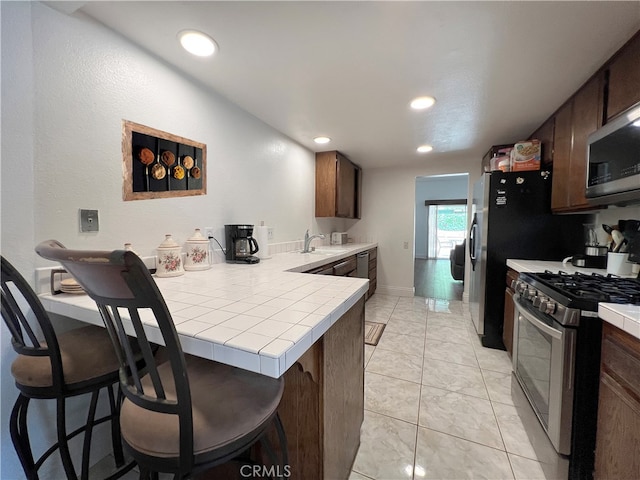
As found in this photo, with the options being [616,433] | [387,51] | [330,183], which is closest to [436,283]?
[330,183]

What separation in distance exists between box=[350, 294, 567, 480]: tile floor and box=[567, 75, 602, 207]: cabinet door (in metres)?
1.41

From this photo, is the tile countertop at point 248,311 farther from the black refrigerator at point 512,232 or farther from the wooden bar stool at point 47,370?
the black refrigerator at point 512,232

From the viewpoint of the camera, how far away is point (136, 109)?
1405 millimetres

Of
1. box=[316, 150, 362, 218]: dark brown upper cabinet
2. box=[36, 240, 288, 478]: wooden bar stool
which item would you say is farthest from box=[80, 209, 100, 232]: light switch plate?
box=[316, 150, 362, 218]: dark brown upper cabinet

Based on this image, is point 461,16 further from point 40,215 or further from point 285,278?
point 40,215

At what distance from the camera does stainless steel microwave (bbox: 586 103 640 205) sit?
1.25 m

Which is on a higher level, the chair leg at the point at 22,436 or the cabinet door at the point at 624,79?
the cabinet door at the point at 624,79

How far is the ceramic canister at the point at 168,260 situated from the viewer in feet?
4.68

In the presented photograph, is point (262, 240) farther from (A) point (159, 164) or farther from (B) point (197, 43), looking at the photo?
(B) point (197, 43)

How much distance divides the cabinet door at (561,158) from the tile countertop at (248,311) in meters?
1.92

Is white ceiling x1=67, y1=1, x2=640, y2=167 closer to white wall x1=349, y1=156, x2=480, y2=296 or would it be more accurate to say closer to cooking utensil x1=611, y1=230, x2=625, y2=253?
cooking utensil x1=611, y1=230, x2=625, y2=253

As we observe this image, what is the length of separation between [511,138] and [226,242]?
313 centimetres

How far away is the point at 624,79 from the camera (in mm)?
1361

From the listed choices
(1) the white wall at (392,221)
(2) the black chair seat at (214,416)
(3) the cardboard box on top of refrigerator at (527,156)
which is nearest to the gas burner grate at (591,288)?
(3) the cardboard box on top of refrigerator at (527,156)
